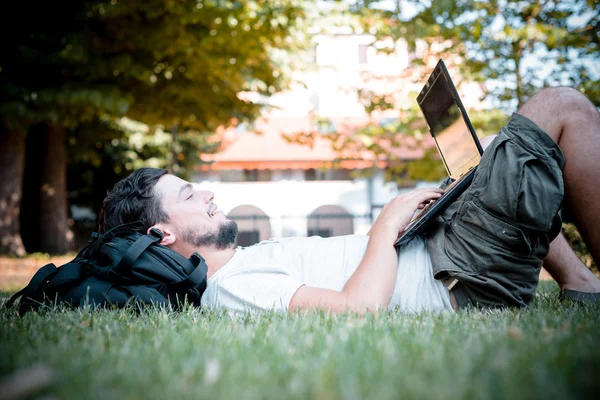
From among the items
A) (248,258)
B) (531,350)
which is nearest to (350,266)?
(248,258)

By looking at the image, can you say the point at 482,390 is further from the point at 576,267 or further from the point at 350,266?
the point at 576,267

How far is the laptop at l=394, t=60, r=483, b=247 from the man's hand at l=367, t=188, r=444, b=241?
0.04 meters

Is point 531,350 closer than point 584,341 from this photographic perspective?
Yes

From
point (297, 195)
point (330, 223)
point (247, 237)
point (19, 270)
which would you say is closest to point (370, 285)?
point (19, 270)

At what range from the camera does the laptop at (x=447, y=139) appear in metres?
2.57

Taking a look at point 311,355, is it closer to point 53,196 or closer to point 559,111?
point 559,111

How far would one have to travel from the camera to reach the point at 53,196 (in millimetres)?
14016

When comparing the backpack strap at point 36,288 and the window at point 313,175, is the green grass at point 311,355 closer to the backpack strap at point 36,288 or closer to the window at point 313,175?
the backpack strap at point 36,288

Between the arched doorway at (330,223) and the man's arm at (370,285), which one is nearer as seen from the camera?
the man's arm at (370,285)

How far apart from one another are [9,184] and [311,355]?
12.7 m

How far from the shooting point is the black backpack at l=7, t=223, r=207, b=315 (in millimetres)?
2566

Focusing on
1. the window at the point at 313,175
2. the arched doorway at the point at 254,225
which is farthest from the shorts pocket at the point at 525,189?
the window at the point at 313,175

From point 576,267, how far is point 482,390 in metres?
2.26

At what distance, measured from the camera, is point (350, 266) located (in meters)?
2.71
